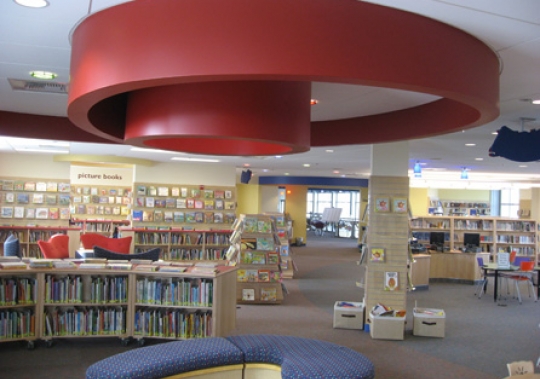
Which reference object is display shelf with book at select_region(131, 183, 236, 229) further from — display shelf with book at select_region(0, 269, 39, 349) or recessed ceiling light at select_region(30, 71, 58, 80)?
recessed ceiling light at select_region(30, 71, 58, 80)

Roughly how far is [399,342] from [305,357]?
3501 mm

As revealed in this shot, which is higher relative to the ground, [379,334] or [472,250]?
[472,250]

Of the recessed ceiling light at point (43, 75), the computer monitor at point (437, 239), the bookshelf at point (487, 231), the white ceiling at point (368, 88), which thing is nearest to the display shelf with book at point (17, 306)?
the white ceiling at point (368, 88)

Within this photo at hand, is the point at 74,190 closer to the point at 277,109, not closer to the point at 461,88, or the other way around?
the point at 277,109

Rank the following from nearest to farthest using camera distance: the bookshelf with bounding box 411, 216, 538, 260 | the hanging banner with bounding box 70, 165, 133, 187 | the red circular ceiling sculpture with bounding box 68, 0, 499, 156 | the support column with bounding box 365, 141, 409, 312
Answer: the red circular ceiling sculpture with bounding box 68, 0, 499, 156 → the support column with bounding box 365, 141, 409, 312 → the bookshelf with bounding box 411, 216, 538, 260 → the hanging banner with bounding box 70, 165, 133, 187

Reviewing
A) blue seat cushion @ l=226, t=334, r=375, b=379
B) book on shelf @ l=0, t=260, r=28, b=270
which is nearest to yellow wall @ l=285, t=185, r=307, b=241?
book on shelf @ l=0, t=260, r=28, b=270

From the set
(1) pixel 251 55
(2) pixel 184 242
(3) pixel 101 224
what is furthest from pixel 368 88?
(3) pixel 101 224

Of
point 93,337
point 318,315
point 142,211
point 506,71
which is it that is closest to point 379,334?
point 318,315

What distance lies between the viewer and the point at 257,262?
429 inches

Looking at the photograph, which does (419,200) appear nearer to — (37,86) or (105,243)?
(105,243)

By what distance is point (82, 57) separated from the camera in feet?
11.2

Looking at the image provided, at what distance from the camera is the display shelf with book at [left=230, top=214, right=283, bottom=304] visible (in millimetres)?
10711

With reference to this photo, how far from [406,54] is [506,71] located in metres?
2.00

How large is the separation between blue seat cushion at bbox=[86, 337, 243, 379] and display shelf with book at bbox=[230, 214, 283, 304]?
5.21 m
